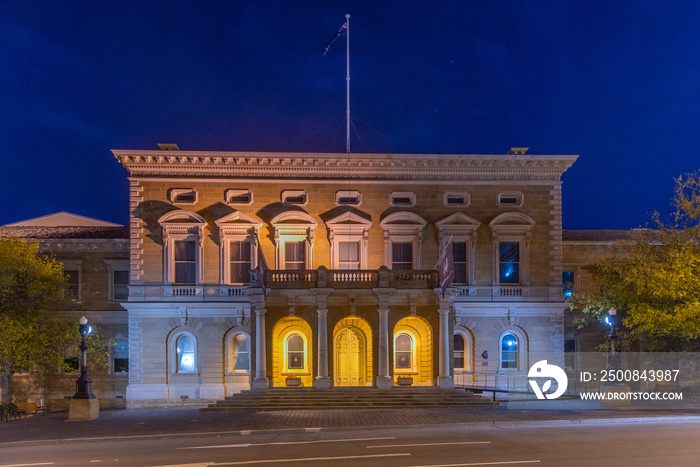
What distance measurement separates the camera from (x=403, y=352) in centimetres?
3062

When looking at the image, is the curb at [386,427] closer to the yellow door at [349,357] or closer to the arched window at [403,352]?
the yellow door at [349,357]

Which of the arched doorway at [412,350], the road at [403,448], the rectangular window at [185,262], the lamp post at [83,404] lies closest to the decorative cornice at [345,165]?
the rectangular window at [185,262]

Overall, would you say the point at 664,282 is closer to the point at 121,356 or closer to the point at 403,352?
the point at 403,352

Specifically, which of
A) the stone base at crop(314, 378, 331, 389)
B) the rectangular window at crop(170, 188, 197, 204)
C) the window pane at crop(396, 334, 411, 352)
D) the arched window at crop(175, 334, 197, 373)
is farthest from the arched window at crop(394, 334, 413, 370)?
the rectangular window at crop(170, 188, 197, 204)

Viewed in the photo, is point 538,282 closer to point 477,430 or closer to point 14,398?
point 477,430

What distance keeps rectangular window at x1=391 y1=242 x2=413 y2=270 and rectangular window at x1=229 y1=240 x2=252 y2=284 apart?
7.92 metres

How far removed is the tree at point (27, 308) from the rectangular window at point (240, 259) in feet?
29.7

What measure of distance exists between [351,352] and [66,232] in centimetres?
1851

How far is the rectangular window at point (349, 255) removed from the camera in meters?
31.2

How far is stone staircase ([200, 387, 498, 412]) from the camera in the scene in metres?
25.8

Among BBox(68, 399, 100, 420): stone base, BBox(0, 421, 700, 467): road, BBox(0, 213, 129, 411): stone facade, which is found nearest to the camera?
BBox(0, 421, 700, 467): road

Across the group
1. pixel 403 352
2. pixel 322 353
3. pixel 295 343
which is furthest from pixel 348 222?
pixel 403 352

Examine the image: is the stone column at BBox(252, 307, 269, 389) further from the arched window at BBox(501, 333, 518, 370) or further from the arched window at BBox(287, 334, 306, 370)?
the arched window at BBox(501, 333, 518, 370)

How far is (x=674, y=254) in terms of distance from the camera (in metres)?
26.4
